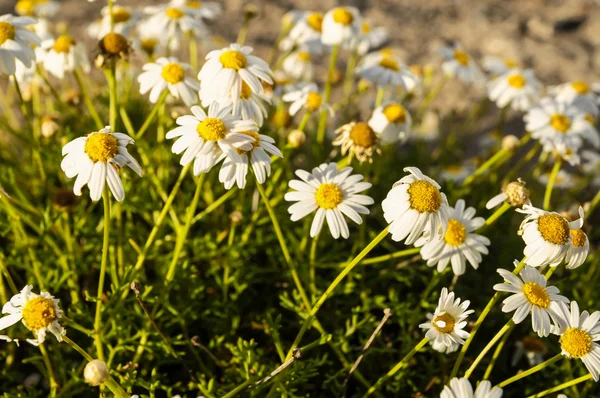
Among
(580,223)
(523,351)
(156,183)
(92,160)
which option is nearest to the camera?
(92,160)

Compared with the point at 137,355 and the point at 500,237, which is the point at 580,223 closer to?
the point at 500,237

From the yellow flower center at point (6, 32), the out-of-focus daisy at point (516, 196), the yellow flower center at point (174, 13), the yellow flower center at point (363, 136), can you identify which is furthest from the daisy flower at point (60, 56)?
the out-of-focus daisy at point (516, 196)

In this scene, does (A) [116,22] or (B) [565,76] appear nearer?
(A) [116,22]

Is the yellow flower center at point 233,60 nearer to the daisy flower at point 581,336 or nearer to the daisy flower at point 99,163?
the daisy flower at point 99,163

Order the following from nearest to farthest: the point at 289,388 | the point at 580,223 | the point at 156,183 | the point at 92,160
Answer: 1. the point at 92,160
2. the point at 580,223
3. the point at 289,388
4. the point at 156,183

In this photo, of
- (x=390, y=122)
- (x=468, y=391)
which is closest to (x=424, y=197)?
(x=468, y=391)

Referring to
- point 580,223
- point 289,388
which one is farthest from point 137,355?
point 580,223
